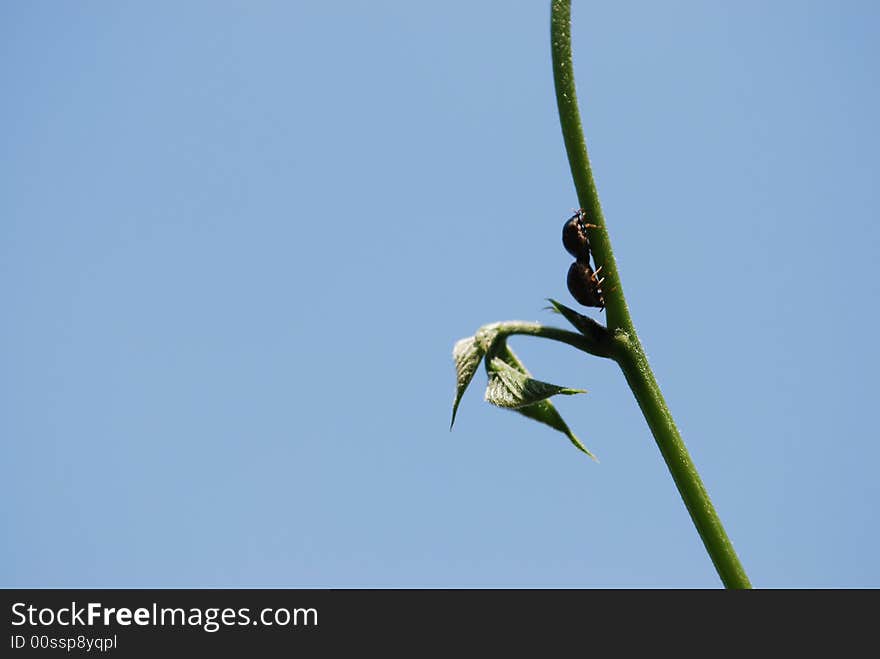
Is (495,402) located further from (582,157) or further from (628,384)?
(582,157)

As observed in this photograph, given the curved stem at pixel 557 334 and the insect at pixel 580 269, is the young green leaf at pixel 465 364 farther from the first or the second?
the insect at pixel 580 269

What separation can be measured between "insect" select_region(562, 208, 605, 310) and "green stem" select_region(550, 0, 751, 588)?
25 centimetres

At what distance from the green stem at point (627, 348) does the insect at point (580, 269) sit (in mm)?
247

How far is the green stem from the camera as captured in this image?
6.93 feet

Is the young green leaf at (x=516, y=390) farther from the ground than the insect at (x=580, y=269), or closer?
closer

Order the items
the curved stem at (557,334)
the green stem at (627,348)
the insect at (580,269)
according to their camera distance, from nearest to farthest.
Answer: the green stem at (627,348), the curved stem at (557,334), the insect at (580,269)

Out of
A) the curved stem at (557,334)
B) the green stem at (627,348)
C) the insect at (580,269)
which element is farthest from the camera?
the insect at (580,269)

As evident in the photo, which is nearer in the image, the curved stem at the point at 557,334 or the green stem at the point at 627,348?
the green stem at the point at 627,348

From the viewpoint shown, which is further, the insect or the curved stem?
the insect

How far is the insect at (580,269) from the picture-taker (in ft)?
8.98

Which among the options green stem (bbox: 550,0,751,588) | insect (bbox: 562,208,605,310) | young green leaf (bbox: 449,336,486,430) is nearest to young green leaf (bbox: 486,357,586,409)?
young green leaf (bbox: 449,336,486,430)

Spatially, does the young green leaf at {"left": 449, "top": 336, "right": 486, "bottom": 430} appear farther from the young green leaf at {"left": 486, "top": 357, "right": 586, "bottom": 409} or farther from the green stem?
the green stem

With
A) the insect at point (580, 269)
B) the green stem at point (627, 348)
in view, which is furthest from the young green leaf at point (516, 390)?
the insect at point (580, 269)
